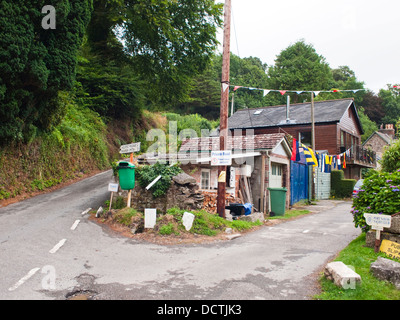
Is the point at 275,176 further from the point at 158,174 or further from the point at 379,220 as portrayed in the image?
the point at 379,220

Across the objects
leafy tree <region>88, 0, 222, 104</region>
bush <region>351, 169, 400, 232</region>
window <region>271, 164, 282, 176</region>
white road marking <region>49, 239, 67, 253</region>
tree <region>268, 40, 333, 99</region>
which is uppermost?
tree <region>268, 40, 333, 99</region>

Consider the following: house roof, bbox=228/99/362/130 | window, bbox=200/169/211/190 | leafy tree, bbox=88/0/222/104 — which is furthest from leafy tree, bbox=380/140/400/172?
house roof, bbox=228/99/362/130

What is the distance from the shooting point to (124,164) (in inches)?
400

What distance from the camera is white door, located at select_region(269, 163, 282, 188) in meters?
15.1

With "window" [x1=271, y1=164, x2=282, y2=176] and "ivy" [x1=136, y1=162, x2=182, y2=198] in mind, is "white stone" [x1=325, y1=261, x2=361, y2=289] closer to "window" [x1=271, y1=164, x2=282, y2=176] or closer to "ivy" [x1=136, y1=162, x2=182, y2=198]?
"ivy" [x1=136, y1=162, x2=182, y2=198]

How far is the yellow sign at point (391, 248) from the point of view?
591 cm

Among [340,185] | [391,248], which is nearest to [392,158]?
[391,248]

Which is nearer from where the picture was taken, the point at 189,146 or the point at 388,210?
the point at 388,210

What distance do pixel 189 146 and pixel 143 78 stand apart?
10.0m

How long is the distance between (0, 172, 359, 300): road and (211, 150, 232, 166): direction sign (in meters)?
2.34

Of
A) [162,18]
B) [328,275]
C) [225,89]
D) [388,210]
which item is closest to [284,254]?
[328,275]

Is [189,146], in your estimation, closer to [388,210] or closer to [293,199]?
[293,199]

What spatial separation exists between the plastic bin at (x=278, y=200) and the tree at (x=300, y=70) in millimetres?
35106

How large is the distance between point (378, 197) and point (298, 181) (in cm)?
1220
